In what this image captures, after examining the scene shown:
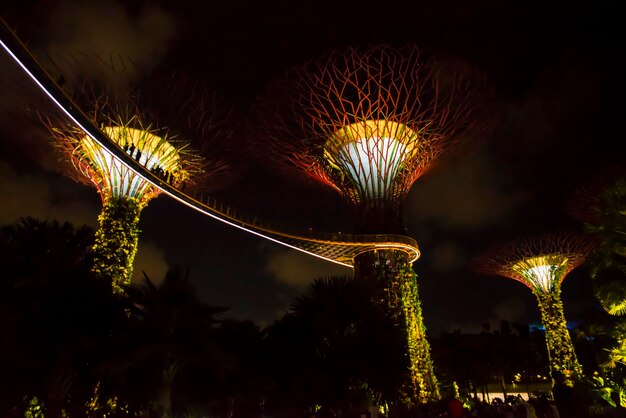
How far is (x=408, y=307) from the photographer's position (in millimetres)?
25344

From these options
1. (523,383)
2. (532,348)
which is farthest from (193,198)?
(523,383)

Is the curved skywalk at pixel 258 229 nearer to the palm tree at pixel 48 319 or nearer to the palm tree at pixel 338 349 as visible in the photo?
the palm tree at pixel 48 319

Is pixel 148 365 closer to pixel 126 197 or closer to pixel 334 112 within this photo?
pixel 126 197

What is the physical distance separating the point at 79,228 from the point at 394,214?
16620 mm

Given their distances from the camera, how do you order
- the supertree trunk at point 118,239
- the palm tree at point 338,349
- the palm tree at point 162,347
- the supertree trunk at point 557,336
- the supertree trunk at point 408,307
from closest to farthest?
the palm tree at point 162,347 → the palm tree at point 338,349 → the supertree trunk at point 118,239 → the supertree trunk at point 408,307 → the supertree trunk at point 557,336

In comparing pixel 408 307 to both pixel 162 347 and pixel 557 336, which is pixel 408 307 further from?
pixel 557 336

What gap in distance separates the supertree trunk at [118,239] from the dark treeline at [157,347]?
19.1 ft

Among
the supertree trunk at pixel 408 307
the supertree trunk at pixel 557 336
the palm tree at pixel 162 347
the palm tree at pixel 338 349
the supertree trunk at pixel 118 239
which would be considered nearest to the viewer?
the palm tree at pixel 162 347

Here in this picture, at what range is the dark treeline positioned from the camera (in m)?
12.8

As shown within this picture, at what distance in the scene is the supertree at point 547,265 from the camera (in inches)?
1551

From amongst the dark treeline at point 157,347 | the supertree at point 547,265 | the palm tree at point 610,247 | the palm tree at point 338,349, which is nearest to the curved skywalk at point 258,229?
the dark treeline at point 157,347

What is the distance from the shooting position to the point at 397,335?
59.0 feet

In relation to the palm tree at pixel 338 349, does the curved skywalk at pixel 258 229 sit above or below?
above

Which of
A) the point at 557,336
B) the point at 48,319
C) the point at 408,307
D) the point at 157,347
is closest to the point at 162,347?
the point at 157,347
